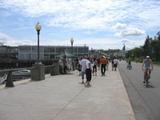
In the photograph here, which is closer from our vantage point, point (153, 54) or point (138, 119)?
point (138, 119)

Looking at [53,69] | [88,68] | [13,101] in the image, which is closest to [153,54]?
[53,69]

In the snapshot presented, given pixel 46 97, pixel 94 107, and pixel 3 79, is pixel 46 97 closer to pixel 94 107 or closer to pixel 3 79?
→ pixel 94 107

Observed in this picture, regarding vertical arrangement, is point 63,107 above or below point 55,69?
below

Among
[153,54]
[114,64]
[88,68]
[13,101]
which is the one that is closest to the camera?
[13,101]

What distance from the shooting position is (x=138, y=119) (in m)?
12.3

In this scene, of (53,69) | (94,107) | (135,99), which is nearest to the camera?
(94,107)

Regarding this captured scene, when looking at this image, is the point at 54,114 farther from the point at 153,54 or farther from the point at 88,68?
the point at 153,54

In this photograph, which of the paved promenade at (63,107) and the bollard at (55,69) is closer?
the paved promenade at (63,107)

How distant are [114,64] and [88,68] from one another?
34.3 m

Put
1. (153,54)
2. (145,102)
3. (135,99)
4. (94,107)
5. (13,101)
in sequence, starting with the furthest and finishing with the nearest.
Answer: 1. (153,54)
2. (135,99)
3. (145,102)
4. (13,101)
5. (94,107)

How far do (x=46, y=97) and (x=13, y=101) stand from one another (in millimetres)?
2036

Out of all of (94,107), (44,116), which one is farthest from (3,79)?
(44,116)

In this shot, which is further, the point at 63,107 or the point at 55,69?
the point at 55,69

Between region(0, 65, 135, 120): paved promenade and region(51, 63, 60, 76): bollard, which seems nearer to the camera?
region(0, 65, 135, 120): paved promenade
